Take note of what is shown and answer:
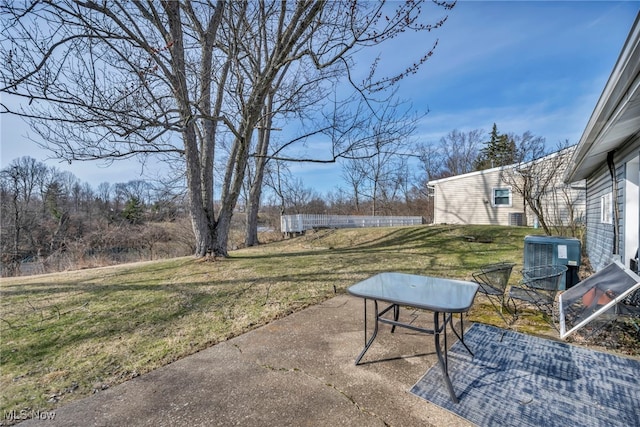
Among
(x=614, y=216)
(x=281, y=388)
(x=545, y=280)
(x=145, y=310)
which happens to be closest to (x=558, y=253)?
(x=614, y=216)

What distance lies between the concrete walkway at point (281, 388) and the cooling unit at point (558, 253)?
3.44 metres

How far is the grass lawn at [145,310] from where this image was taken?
238 centimetres

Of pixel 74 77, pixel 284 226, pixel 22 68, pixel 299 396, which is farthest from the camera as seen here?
pixel 284 226

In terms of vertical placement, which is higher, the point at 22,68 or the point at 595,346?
the point at 22,68

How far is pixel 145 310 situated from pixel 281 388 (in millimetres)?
2748

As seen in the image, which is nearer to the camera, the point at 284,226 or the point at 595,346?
the point at 595,346

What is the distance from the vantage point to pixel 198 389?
209 cm

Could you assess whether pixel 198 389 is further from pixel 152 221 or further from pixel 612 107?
pixel 152 221

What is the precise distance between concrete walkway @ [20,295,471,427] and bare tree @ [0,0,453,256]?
145 inches

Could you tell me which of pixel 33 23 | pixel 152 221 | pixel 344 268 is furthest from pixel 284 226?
pixel 33 23

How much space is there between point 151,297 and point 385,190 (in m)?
25.8

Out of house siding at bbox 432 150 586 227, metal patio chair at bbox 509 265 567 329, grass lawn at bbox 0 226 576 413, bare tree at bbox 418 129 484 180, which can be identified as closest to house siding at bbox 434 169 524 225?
house siding at bbox 432 150 586 227

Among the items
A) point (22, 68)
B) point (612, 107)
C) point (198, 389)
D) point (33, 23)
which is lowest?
point (198, 389)

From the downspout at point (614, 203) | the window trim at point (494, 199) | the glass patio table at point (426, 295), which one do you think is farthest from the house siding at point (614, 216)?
the window trim at point (494, 199)
